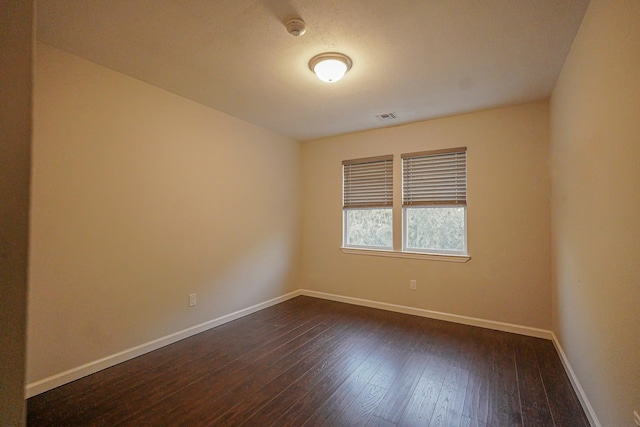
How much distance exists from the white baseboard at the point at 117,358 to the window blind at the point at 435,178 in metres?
2.75

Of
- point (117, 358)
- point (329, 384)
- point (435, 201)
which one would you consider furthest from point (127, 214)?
point (435, 201)

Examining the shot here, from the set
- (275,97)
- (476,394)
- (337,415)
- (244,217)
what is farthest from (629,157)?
(244,217)

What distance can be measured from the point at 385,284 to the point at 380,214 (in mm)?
1005

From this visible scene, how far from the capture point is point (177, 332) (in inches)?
118

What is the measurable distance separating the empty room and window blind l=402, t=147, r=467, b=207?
3 cm

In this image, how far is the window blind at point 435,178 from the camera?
360 centimetres

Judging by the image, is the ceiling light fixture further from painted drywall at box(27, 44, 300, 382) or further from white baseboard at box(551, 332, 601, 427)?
white baseboard at box(551, 332, 601, 427)

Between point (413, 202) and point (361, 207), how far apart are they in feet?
2.54

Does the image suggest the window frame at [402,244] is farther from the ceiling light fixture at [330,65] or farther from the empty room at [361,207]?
the ceiling light fixture at [330,65]

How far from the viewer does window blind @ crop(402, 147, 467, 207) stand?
3.60m

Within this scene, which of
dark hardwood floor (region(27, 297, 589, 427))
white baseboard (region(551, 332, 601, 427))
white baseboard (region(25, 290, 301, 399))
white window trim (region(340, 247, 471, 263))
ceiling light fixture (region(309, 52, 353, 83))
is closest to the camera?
white baseboard (region(551, 332, 601, 427))

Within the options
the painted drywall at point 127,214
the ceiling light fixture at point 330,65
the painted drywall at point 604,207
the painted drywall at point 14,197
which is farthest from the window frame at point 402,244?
the painted drywall at point 14,197

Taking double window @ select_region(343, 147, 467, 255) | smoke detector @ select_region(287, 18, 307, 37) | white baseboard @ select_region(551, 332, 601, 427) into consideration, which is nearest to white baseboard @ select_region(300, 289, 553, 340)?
white baseboard @ select_region(551, 332, 601, 427)

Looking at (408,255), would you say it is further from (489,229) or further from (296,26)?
(296,26)
